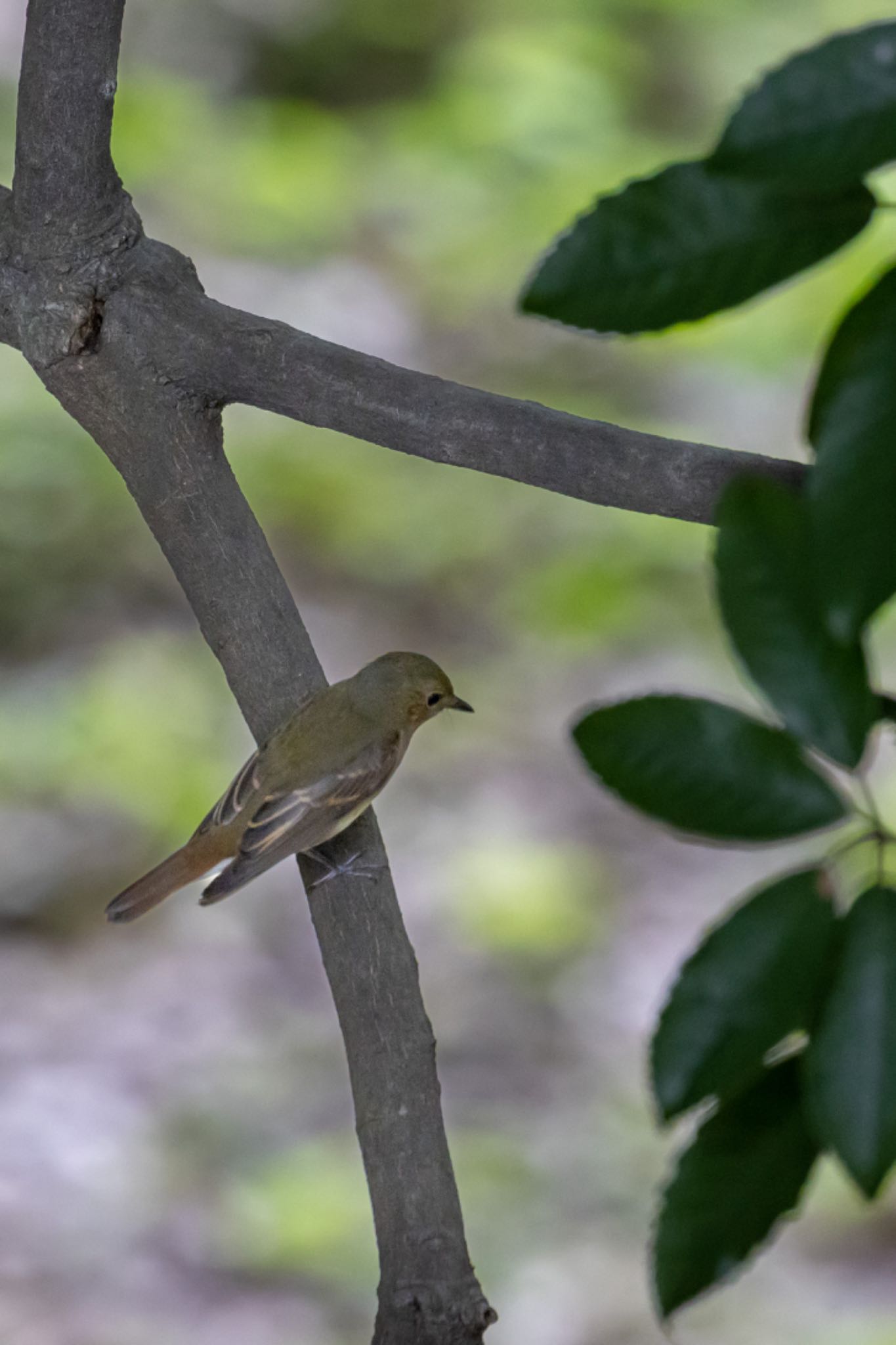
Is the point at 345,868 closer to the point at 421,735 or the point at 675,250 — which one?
the point at 675,250

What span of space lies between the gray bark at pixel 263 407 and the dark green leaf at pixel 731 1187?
368mm

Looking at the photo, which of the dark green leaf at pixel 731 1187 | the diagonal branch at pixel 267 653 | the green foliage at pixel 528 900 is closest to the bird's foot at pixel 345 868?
the diagonal branch at pixel 267 653

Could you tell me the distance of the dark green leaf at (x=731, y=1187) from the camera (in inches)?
16.8

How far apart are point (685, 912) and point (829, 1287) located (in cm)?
74

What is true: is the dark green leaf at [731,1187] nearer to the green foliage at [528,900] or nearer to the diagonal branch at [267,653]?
the diagonal branch at [267,653]

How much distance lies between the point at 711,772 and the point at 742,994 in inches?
2.4

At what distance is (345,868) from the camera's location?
40.1 inches

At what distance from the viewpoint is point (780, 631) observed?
15.9 inches

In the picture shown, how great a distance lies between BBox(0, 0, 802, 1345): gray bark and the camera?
799 millimetres

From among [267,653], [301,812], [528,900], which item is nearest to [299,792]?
[301,812]

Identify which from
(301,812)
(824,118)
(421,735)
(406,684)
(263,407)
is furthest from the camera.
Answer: (421,735)

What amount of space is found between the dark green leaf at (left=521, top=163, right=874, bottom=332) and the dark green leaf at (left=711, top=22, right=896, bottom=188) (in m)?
0.04

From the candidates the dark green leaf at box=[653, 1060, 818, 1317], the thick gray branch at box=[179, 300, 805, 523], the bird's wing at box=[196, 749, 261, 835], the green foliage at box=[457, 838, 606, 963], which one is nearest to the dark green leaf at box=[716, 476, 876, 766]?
the dark green leaf at box=[653, 1060, 818, 1317]

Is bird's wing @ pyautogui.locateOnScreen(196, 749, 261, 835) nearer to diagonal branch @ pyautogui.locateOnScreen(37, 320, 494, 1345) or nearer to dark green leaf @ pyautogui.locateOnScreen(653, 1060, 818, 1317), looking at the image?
diagonal branch @ pyautogui.locateOnScreen(37, 320, 494, 1345)
